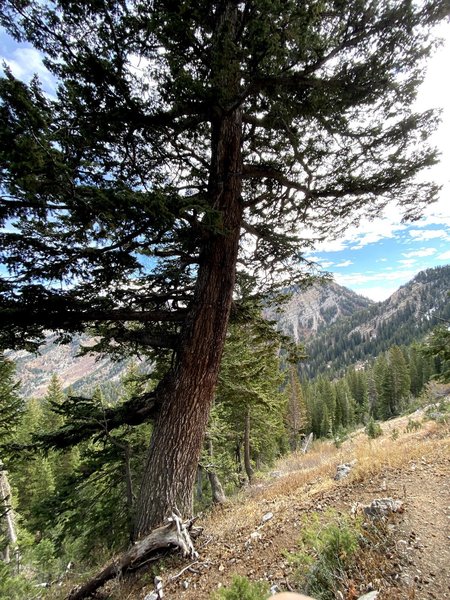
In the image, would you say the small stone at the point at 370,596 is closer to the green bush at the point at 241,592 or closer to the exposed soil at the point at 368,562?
the exposed soil at the point at 368,562

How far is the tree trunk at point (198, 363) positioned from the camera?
3.80 m

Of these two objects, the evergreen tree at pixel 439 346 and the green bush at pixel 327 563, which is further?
the evergreen tree at pixel 439 346

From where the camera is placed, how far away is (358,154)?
4.57 m

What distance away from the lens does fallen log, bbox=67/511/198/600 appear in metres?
3.56

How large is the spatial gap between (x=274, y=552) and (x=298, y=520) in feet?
3.34

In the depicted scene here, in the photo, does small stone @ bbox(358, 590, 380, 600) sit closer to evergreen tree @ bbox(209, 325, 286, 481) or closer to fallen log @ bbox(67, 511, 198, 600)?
fallen log @ bbox(67, 511, 198, 600)

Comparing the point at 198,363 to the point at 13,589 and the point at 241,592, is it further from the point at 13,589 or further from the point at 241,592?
the point at 13,589

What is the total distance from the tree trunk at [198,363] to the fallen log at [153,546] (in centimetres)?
14

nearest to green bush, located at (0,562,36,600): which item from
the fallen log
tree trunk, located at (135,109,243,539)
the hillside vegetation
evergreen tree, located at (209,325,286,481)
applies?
the fallen log

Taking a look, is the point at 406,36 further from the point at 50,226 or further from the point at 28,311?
the point at 28,311

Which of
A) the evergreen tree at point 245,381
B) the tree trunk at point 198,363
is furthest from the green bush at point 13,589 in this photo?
the evergreen tree at point 245,381

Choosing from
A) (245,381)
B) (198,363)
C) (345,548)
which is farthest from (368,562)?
(245,381)

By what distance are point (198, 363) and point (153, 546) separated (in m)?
2.18

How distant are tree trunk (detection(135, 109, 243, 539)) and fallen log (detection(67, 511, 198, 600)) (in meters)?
0.14
